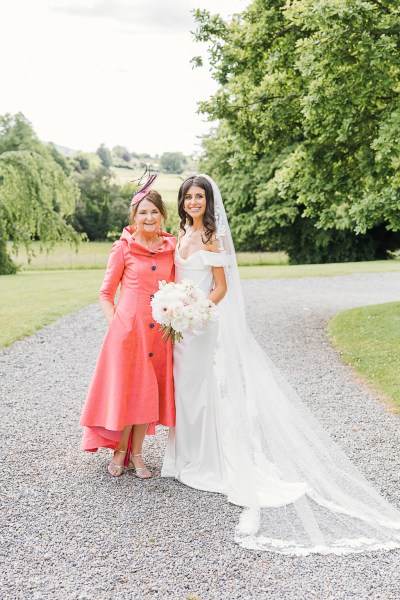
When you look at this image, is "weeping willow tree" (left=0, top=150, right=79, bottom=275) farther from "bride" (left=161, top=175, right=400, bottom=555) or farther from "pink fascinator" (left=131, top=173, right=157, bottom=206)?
"bride" (left=161, top=175, right=400, bottom=555)

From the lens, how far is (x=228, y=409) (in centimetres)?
493

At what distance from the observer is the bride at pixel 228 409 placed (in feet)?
15.6

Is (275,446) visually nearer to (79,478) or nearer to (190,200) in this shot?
(79,478)

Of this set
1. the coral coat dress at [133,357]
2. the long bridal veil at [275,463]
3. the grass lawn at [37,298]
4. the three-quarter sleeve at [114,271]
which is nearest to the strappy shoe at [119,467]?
the coral coat dress at [133,357]

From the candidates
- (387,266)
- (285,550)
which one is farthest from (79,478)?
(387,266)

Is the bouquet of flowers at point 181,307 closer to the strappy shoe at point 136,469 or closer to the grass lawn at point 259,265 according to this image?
the strappy shoe at point 136,469

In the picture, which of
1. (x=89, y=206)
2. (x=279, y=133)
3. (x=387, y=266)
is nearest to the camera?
(x=279, y=133)

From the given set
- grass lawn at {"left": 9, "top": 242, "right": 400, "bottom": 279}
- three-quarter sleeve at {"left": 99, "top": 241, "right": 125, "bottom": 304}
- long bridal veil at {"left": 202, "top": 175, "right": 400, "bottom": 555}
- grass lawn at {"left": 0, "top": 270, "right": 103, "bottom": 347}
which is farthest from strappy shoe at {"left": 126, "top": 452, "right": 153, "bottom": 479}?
grass lawn at {"left": 9, "top": 242, "right": 400, "bottom": 279}

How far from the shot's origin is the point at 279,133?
469 inches

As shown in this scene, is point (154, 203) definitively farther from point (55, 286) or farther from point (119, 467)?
point (55, 286)

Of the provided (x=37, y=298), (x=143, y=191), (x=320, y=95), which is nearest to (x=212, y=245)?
(x=143, y=191)

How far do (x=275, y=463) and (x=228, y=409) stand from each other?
1.64ft

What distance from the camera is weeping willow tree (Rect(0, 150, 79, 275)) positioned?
23047mm

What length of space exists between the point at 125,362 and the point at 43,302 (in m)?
12.4
